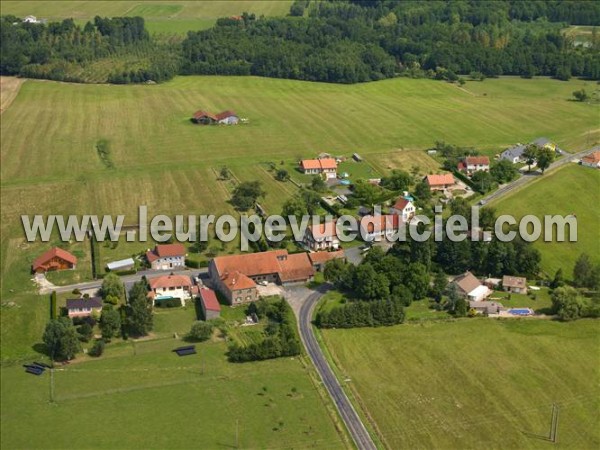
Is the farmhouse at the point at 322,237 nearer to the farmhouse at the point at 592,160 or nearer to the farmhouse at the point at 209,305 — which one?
the farmhouse at the point at 209,305

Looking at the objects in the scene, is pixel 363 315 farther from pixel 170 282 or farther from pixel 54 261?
pixel 54 261

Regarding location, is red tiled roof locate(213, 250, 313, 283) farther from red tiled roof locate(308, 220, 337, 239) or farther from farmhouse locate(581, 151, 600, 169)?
farmhouse locate(581, 151, 600, 169)

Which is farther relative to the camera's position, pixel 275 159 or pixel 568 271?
pixel 275 159

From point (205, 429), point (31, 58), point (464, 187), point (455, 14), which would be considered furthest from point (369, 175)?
point (455, 14)

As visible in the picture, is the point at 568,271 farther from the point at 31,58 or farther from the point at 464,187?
the point at 31,58

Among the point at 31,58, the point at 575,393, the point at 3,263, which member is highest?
the point at 31,58

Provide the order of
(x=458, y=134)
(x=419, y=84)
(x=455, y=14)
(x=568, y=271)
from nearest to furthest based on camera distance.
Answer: (x=568, y=271) → (x=458, y=134) → (x=419, y=84) → (x=455, y=14)

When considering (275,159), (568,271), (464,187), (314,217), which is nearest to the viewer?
(568,271)
